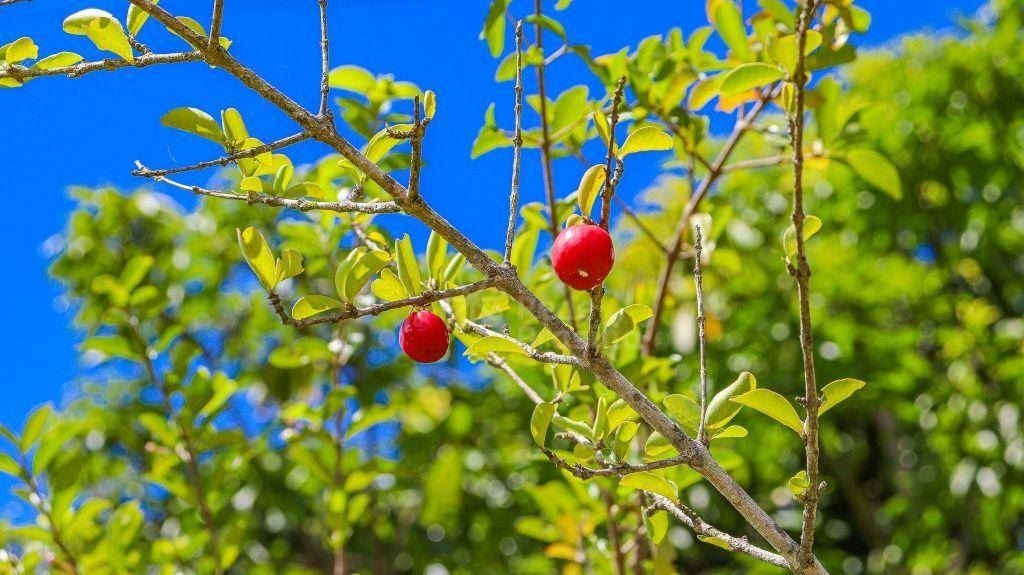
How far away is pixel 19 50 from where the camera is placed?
1.21m

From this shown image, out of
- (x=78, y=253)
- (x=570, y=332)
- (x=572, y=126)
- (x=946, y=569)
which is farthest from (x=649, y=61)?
(x=946, y=569)

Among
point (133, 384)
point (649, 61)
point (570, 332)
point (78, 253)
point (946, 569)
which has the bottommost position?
point (946, 569)

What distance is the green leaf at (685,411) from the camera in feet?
3.73

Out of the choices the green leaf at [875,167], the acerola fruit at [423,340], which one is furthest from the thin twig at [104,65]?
the green leaf at [875,167]

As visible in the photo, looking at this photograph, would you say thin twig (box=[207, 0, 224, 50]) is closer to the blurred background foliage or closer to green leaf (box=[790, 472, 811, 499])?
green leaf (box=[790, 472, 811, 499])

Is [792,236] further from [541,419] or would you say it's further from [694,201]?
[694,201]

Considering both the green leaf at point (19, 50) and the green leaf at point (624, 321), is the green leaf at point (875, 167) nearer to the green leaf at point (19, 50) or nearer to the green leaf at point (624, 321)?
the green leaf at point (624, 321)

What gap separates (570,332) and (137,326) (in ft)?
4.96

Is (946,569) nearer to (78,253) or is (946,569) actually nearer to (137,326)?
(137,326)

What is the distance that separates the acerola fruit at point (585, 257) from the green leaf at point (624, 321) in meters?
0.06

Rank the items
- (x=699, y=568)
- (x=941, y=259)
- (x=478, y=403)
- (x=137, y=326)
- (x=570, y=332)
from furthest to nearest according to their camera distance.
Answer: (x=941, y=259) < (x=699, y=568) < (x=478, y=403) < (x=137, y=326) < (x=570, y=332)

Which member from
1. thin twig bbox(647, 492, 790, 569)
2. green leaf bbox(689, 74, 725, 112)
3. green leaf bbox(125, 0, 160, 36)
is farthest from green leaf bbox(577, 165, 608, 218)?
green leaf bbox(689, 74, 725, 112)

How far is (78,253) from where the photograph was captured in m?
4.03

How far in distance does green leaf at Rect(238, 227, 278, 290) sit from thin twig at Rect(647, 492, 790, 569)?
539mm
